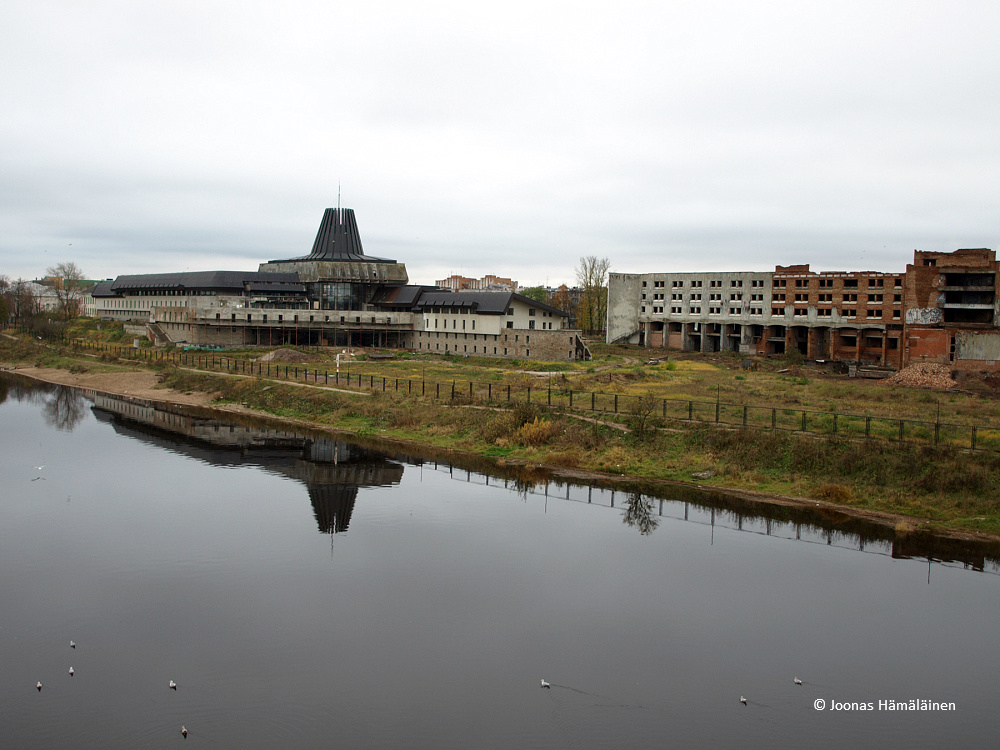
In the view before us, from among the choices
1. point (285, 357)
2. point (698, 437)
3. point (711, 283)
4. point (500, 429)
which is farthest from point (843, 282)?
point (500, 429)

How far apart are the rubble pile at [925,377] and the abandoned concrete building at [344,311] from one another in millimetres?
25801

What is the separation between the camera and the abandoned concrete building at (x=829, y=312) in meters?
71.9

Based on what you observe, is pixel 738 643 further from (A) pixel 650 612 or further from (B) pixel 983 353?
(B) pixel 983 353

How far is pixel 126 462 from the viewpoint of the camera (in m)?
37.4

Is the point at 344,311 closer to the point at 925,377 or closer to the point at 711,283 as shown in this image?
the point at 711,283

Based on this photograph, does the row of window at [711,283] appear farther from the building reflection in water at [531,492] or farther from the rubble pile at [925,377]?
the building reflection in water at [531,492]

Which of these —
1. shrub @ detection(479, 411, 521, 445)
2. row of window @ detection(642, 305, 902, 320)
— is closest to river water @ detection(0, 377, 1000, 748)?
shrub @ detection(479, 411, 521, 445)

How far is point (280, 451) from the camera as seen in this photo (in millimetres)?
40469

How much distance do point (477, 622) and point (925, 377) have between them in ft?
164

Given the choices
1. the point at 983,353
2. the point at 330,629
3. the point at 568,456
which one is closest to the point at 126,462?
the point at 568,456

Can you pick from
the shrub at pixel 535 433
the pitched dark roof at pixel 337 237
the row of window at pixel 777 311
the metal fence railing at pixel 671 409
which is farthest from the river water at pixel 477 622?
the pitched dark roof at pixel 337 237

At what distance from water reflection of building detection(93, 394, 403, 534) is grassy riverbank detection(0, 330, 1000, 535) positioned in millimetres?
3151

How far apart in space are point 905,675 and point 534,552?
10428 mm

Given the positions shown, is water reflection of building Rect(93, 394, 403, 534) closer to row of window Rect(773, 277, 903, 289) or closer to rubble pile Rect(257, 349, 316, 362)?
rubble pile Rect(257, 349, 316, 362)
